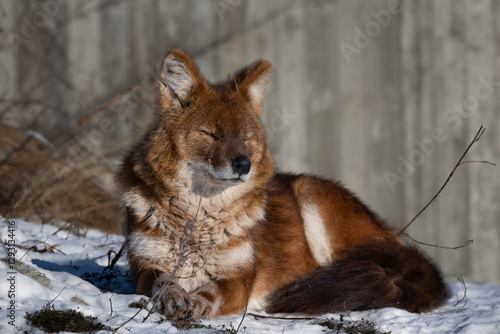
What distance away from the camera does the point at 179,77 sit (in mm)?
3955

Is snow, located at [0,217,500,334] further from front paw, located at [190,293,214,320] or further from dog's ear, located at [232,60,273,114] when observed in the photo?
dog's ear, located at [232,60,273,114]

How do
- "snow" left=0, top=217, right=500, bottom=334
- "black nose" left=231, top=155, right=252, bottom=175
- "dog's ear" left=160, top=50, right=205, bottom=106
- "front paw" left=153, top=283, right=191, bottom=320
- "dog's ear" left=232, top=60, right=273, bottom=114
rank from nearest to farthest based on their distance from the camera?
"snow" left=0, top=217, right=500, bottom=334 → "front paw" left=153, top=283, right=191, bottom=320 → "black nose" left=231, top=155, right=252, bottom=175 → "dog's ear" left=160, top=50, right=205, bottom=106 → "dog's ear" left=232, top=60, right=273, bottom=114

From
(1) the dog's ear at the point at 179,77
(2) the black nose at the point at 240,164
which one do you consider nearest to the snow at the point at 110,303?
(2) the black nose at the point at 240,164

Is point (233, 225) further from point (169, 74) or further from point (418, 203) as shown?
point (418, 203)

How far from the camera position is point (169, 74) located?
13.0 ft

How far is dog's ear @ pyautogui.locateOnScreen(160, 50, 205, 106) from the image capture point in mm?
3861

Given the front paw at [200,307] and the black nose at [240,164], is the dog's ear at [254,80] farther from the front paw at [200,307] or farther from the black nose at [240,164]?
the front paw at [200,307]

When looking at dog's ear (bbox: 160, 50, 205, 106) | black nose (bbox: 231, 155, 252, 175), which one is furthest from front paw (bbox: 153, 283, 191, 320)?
dog's ear (bbox: 160, 50, 205, 106)

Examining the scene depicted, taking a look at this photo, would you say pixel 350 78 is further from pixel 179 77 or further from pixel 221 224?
pixel 221 224

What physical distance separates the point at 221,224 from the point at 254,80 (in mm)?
1048

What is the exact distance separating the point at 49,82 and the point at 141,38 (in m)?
1.22

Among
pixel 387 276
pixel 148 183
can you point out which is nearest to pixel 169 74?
pixel 148 183

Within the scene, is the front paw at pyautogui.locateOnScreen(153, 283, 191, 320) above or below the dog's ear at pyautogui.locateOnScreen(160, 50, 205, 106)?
below

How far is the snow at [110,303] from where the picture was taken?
9.77ft
